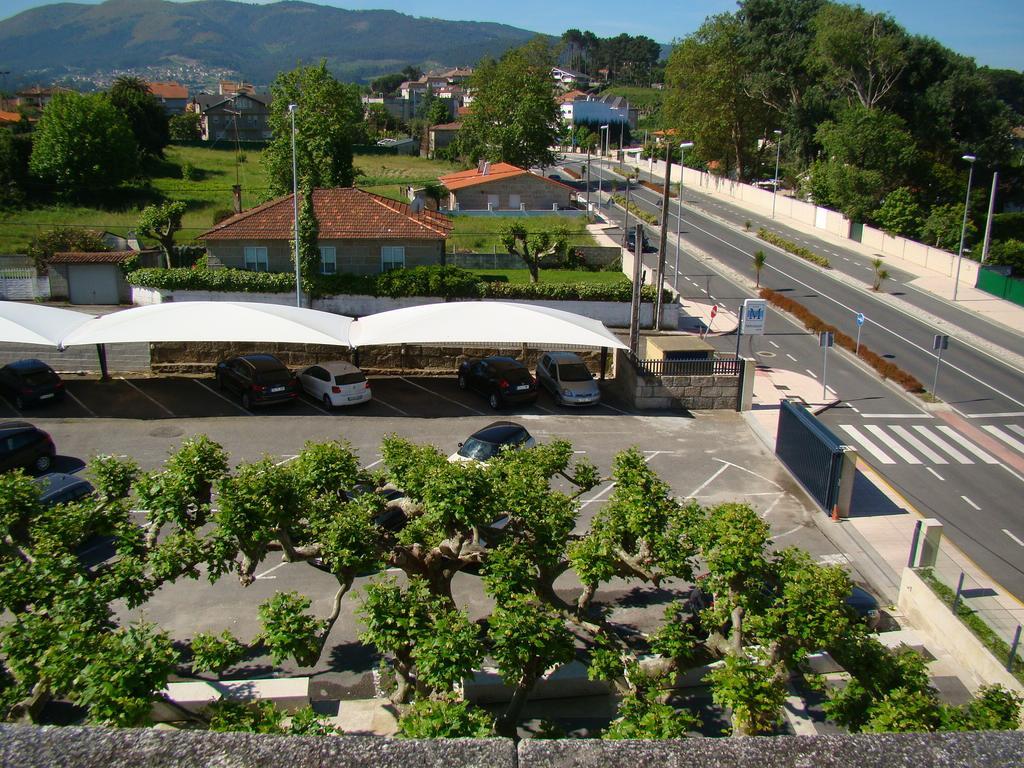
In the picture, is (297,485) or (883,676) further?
(297,485)

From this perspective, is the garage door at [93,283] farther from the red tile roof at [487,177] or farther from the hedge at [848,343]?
the red tile roof at [487,177]

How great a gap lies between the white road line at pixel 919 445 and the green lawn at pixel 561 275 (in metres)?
20.2

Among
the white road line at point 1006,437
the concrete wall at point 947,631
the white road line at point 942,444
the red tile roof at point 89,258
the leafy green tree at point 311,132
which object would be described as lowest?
the white road line at point 1006,437

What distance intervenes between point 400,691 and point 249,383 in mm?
16093

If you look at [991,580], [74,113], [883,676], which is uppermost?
[74,113]

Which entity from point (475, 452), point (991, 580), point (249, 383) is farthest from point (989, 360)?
point (249, 383)

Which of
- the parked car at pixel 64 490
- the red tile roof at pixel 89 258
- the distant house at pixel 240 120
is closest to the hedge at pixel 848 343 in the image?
the parked car at pixel 64 490

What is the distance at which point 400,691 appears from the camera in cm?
1113

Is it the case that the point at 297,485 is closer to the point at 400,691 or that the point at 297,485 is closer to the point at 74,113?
the point at 400,691

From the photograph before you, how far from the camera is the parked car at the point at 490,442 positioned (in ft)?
63.0

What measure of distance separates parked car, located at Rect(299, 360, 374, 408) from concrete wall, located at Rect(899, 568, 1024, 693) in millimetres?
15953

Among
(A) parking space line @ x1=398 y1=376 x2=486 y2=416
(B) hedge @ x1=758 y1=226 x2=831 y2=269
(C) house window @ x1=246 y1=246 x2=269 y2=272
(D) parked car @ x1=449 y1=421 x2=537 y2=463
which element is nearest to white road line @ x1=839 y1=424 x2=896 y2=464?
(D) parked car @ x1=449 y1=421 x2=537 y2=463

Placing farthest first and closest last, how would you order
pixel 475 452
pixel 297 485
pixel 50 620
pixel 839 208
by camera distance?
pixel 839 208, pixel 475 452, pixel 297 485, pixel 50 620

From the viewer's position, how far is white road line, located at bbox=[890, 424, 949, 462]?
79.0 feet
